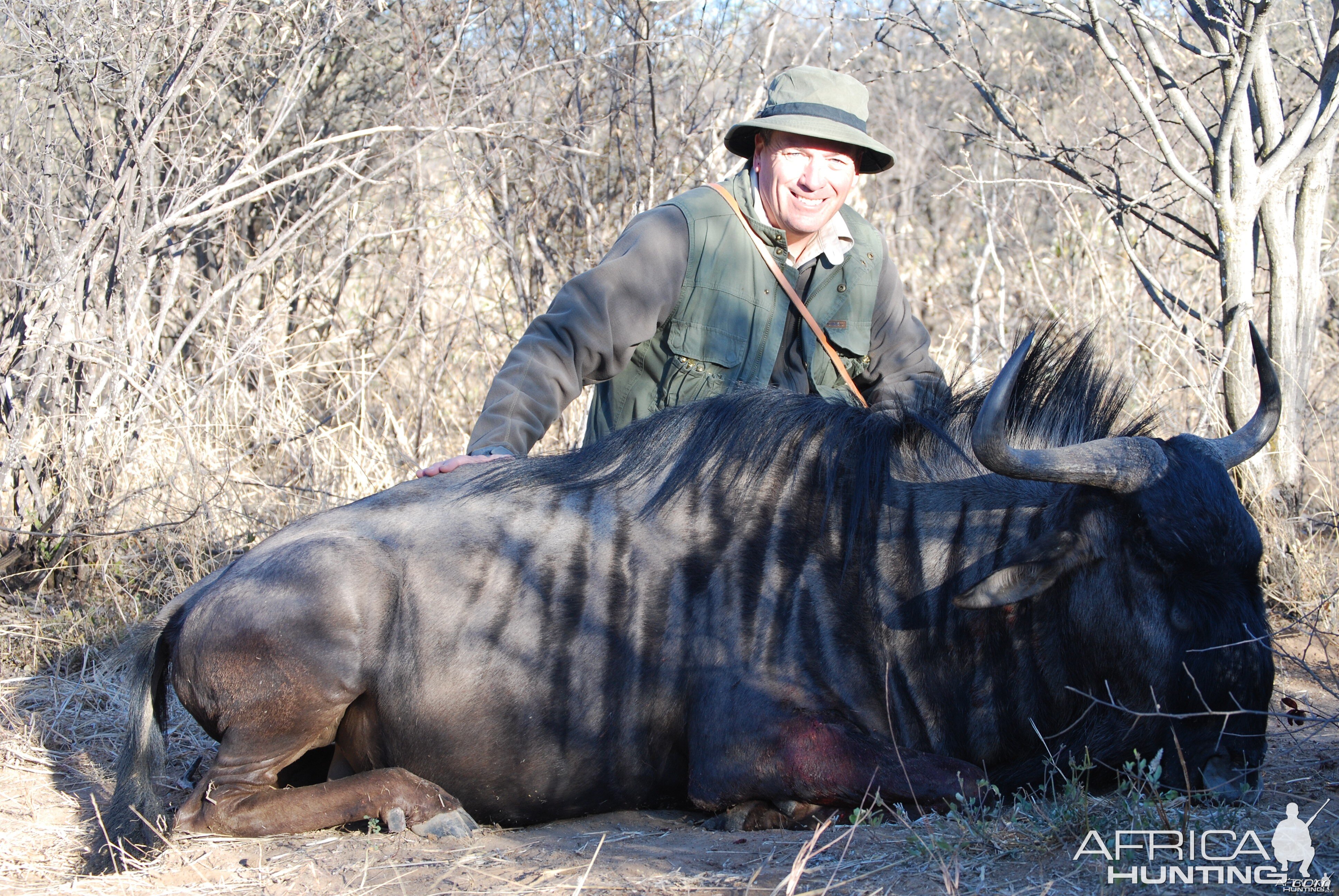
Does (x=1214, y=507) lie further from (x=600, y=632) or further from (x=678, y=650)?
(x=600, y=632)

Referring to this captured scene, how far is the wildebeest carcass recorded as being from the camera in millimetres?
2838

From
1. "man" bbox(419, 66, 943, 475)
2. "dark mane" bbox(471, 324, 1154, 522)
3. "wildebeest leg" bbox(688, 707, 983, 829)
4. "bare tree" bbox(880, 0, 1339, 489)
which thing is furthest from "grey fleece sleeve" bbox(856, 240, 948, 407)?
"wildebeest leg" bbox(688, 707, 983, 829)

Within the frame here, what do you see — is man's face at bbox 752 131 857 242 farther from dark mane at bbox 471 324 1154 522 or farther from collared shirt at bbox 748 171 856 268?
dark mane at bbox 471 324 1154 522

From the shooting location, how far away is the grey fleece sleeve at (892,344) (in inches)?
179

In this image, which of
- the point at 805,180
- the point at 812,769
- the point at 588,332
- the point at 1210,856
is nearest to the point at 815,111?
the point at 805,180

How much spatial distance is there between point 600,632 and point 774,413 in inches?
31.3

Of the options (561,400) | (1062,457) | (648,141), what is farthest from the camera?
(648,141)

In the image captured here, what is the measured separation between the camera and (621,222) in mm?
7047

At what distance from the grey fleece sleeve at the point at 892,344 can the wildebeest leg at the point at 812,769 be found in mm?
1897

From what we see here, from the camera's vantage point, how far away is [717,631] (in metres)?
3.06

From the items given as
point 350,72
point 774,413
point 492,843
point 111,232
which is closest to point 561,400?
point 774,413

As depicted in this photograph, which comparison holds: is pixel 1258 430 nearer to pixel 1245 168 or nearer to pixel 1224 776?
pixel 1224 776

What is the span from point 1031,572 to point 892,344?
1934 mm

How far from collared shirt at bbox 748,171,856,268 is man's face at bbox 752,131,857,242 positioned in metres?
0.08
